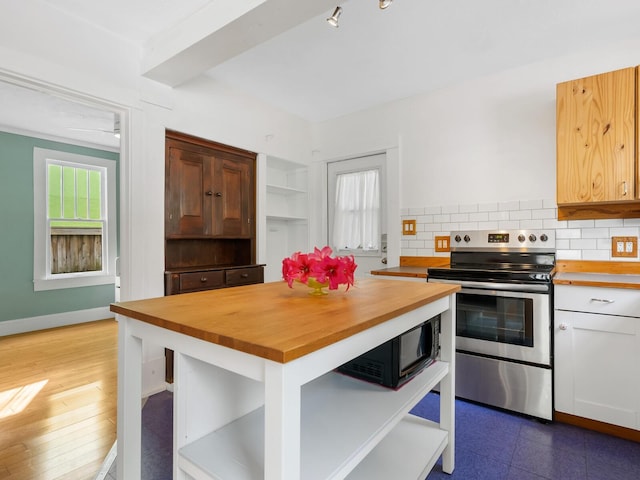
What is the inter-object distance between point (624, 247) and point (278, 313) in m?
2.65

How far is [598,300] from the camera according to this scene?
80.4 inches

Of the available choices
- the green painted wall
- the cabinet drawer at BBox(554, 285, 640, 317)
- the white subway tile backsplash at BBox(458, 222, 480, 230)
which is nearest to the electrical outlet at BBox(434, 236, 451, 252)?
the white subway tile backsplash at BBox(458, 222, 480, 230)

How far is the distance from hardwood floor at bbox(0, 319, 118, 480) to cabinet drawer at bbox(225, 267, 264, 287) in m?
1.18

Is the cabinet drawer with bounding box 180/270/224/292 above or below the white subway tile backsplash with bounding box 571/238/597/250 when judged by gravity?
below

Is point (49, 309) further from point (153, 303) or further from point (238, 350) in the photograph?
point (238, 350)

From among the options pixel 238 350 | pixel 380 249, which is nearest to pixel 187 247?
pixel 380 249

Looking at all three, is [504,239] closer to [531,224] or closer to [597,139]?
[531,224]

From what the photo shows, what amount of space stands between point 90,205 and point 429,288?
16.4ft

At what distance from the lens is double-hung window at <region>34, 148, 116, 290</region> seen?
4.40 meters

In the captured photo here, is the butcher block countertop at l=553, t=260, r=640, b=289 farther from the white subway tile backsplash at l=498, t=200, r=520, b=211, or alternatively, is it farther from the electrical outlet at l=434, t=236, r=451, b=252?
the electrical outlet at l=434, t=236, r=451, b=252

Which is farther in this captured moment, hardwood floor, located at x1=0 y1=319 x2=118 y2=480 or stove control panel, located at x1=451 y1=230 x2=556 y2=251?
stove control panel, located at x1=451 y1=230 x2=556 y2=251

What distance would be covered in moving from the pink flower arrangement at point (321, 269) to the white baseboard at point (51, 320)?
3.53 m

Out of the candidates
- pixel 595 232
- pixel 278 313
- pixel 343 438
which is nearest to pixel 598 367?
pixel 595 232

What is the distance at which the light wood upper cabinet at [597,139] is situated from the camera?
216cm
